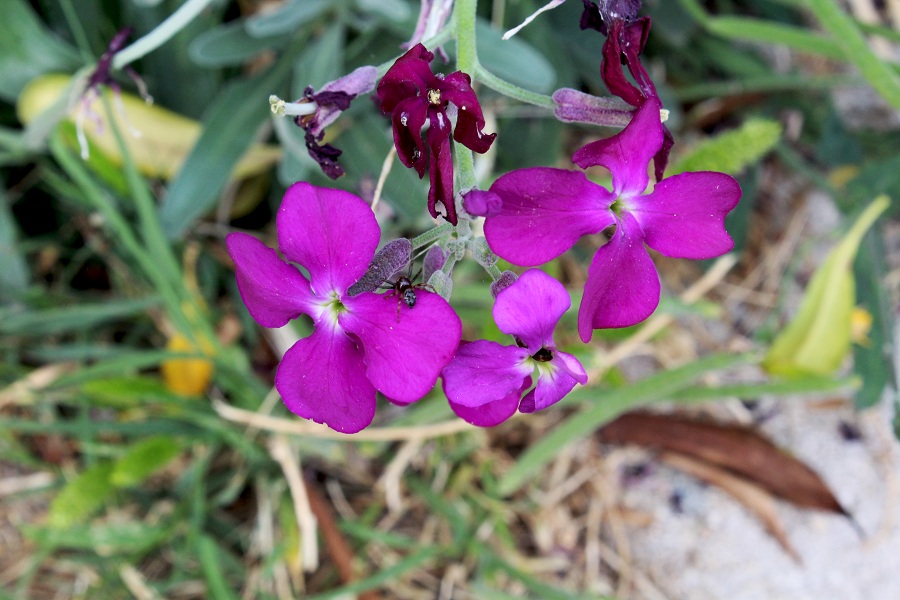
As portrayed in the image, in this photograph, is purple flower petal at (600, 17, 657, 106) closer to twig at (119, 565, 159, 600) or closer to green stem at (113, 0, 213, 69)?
green stem at (113, 0, 213, 69)

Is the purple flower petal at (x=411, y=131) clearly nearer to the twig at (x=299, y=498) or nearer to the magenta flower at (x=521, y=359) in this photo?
the magenta flower at (x=521, y=359)

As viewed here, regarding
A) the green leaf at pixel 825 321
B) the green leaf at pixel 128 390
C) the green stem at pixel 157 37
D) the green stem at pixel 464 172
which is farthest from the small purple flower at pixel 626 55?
the green leaf at pixel 128 390

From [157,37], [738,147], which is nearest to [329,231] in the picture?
[157,37]

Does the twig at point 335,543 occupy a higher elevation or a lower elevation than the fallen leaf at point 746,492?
higher

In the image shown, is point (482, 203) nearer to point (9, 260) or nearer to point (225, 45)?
point (225, 45)

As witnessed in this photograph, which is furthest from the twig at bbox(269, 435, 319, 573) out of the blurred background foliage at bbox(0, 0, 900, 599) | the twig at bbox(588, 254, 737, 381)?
the twig at bbox(588, 254, 737, 381)
